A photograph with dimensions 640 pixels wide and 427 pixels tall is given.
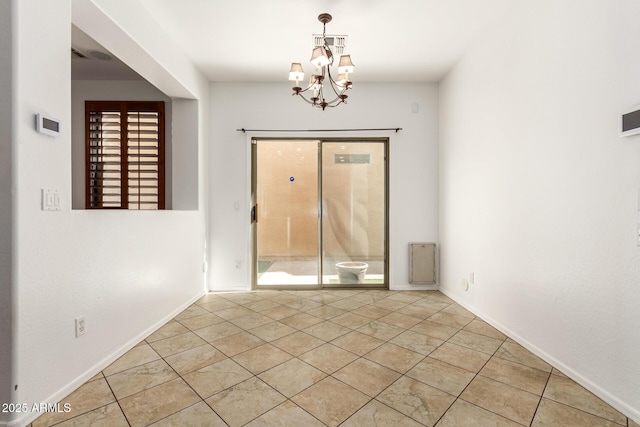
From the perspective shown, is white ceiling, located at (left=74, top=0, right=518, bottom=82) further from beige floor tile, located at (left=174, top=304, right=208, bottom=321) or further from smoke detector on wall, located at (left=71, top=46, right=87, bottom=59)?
beige floor tile, located at (left=174, top=304, right=208, bottom=321)

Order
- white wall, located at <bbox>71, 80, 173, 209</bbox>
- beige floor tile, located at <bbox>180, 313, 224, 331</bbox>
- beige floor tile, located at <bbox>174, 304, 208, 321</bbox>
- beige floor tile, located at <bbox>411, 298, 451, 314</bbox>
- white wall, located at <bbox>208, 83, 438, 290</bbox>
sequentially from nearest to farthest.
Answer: beige floor tile, located at <bbox>180, 313, 224, 331</bbox> → beige floor tile, located at <bbox>174, 304, 208, 321</bbox> → beige floor tile, located at <bbox>411, 298, 451, 314</bbox> → white wall, located at <bbox>71, 80, 173, 209</bbox> → white wall, located at <bbox>208, 83, 438, 290</bbox>

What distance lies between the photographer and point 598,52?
6.16ft

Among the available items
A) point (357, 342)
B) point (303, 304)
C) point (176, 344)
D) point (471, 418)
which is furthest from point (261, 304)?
point (471, 418)

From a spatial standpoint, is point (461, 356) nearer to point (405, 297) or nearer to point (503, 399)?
point (503, 399)

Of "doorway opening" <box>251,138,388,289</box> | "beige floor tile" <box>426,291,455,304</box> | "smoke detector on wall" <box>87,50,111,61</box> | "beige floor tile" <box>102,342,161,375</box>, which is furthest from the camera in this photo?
"doorway opening" <box>251,138,388,289</box>

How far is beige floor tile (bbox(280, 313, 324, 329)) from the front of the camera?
10.1ft

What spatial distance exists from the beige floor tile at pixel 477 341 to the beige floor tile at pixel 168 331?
8.03ft

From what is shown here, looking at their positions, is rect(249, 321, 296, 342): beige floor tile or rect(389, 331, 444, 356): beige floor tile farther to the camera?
rect(249, 321, 296, 342): beige floor tile

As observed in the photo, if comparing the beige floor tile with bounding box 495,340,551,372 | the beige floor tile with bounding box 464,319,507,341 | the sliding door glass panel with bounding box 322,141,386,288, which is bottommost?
the beige floor tile with bounding box 464,319,507,341

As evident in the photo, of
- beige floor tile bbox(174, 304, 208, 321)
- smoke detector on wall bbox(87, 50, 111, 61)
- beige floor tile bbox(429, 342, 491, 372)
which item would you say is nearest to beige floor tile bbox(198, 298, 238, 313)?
beige floor tile bbox(174, 304, 208, 321)

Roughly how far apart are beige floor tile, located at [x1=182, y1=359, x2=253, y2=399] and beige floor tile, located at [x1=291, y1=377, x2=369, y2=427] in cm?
47

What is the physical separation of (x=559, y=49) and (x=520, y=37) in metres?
0.54

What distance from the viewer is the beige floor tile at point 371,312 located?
3361 mm

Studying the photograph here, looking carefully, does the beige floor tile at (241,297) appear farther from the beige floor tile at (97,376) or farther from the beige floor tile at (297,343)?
the beige floor tile at (97,376)
